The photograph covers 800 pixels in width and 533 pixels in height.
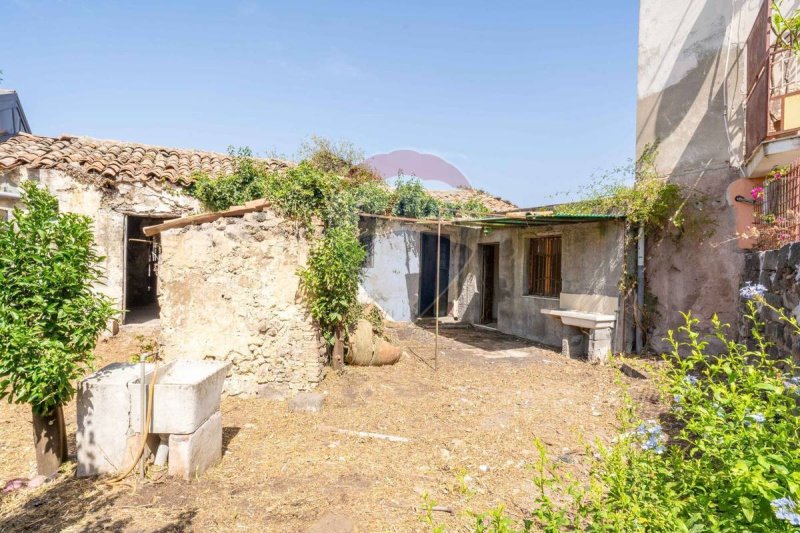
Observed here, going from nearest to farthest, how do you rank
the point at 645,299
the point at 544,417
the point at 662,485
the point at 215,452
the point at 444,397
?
the point at 662,485
the point at 215,452
the point at 544,417
the point at 444,397
the point at 645,299

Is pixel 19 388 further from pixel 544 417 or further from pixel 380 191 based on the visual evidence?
pixel 380 191

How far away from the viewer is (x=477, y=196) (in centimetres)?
1437

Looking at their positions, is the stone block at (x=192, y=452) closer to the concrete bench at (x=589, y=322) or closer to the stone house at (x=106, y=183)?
the stone house at (x=106, y=183)

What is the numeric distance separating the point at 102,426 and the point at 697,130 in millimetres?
9860

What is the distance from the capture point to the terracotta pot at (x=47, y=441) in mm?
3777

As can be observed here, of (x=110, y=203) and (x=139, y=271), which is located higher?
(x=110, y=203)

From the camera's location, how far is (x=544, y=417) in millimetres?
5520

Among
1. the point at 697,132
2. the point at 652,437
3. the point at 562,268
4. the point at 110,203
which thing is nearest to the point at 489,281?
the point at 562,268

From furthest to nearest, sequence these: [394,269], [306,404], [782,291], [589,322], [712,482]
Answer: [394,269], [589,322], [306,404], [782,291], [712,482]

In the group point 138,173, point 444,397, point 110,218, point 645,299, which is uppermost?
point 138,173

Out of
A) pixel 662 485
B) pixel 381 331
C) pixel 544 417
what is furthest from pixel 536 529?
pixel 381 331

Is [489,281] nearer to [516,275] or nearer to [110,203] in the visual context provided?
[516,275]

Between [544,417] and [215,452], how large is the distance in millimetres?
3860

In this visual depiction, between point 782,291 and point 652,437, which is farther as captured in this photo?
point 782,291
